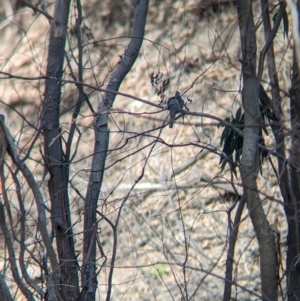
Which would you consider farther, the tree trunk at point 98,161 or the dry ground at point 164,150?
the dry ground at point 164,150

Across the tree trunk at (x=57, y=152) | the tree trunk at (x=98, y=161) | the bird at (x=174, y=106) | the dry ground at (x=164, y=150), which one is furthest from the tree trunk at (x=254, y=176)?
the dry ground at (x=164, y=150)

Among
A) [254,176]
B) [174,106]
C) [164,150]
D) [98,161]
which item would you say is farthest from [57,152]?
[164,150]

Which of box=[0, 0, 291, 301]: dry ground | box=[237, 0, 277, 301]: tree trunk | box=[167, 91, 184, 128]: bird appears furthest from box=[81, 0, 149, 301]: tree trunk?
box=[0, 0, 291, 301]: dry ground

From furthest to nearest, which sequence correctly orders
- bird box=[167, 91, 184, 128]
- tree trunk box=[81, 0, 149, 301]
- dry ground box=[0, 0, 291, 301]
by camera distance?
dry ground box=[0, 0, 291, 301]
tree trunk box=[81, 0, 149, 301]
bird box=[167, 91, 184, 128]

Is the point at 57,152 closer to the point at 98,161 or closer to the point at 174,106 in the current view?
the point at 98,161

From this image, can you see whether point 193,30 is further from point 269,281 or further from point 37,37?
point 269,281

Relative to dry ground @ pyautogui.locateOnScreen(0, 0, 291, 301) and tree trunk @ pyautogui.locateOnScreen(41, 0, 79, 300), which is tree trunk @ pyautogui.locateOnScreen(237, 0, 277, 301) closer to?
tree trunk @ pyautogui.locateOnScreen(41, 0, 79, 300)

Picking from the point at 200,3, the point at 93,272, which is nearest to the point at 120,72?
the point at 93,272

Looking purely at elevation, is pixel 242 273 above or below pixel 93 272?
above

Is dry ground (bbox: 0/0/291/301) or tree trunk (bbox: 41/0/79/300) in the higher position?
dry ground (bbox: 0/0/291/301)

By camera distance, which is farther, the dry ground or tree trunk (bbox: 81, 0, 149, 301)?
the dry ground

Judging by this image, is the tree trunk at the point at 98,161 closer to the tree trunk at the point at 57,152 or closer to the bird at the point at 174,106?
the tree trunk at the point at 57,152

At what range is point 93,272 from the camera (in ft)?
8.29

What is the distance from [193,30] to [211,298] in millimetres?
2085
